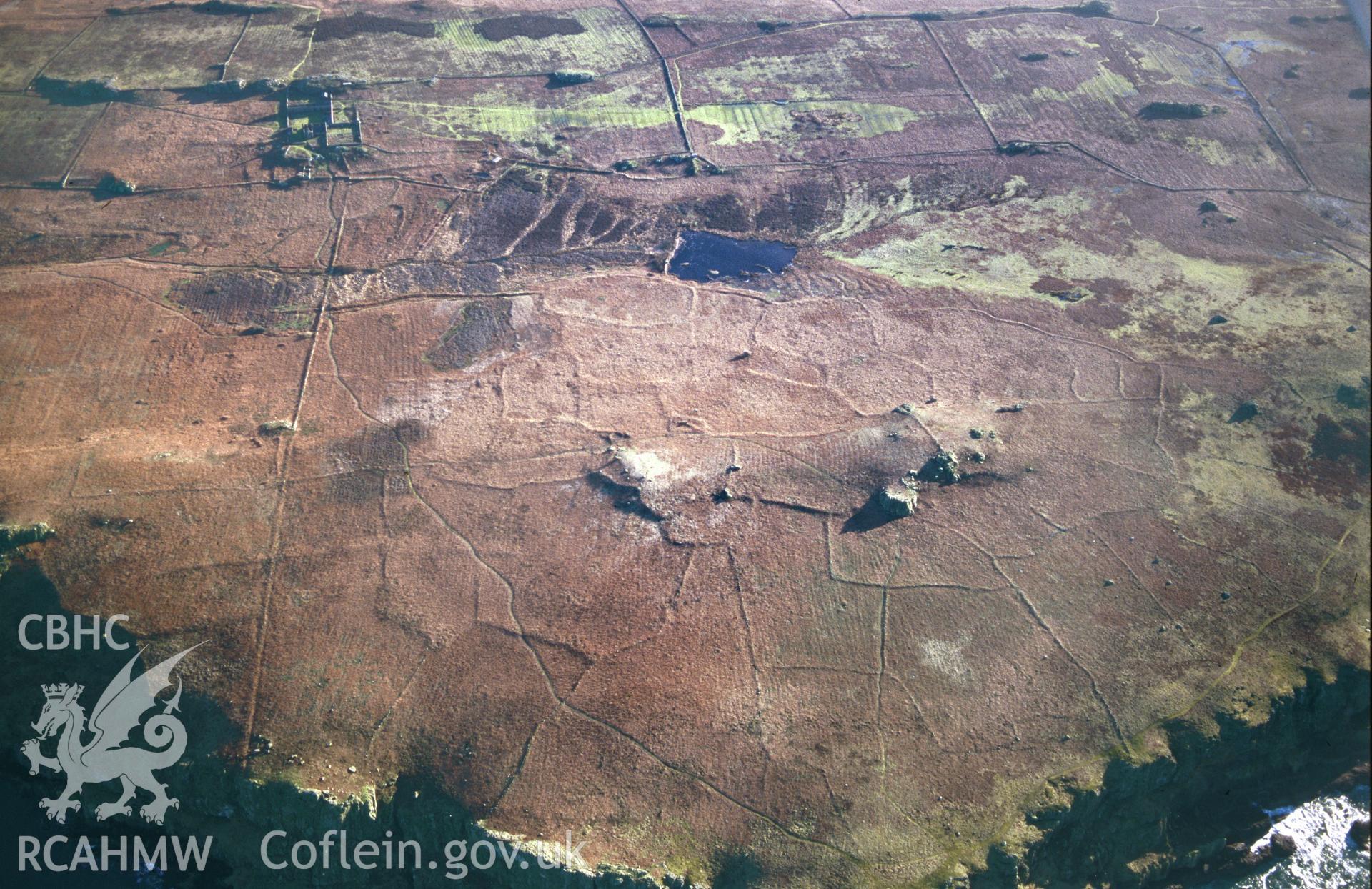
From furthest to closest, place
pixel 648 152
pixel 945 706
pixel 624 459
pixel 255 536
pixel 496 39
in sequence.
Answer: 1. pixel 496 39
2. pixel 648 152
3. pixel 624 459
4. pixel 255 536
5. pixel 945 706

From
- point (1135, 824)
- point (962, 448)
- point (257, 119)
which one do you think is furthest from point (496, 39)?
point (1135, 824)

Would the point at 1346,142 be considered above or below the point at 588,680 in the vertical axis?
above

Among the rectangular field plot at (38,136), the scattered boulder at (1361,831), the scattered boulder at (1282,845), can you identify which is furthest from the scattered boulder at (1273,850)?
the rectangular field plot at (38,136)

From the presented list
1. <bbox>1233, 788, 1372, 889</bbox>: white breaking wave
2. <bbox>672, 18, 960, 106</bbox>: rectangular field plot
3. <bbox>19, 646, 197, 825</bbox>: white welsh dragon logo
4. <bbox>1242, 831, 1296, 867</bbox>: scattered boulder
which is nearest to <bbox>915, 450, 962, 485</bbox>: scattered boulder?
<bbox>1233, 788, 1372, 889</bbox>: white breaking wave

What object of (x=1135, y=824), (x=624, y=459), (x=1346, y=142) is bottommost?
(x=1135, y=824)

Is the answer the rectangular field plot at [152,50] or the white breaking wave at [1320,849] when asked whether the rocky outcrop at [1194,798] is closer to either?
the white breaking wave at [1320,849]

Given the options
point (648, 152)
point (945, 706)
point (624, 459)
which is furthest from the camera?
point (648, 152)

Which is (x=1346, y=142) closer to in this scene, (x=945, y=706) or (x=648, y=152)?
(x=648, y=152)

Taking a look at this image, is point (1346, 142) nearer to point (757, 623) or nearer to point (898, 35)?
point (898, 35)

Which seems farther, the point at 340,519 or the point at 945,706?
the point at 340,519
